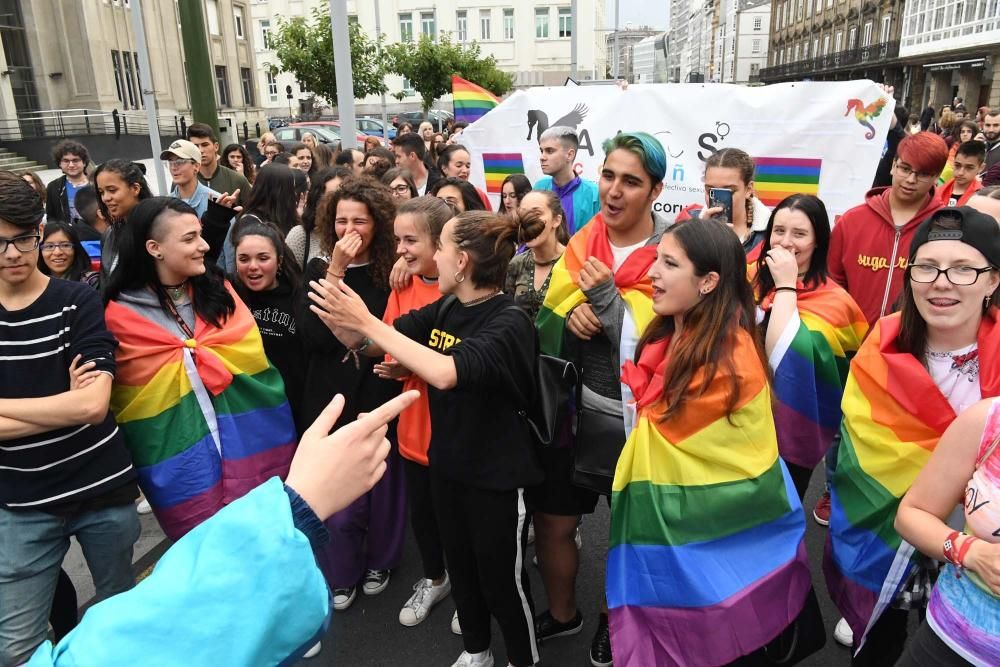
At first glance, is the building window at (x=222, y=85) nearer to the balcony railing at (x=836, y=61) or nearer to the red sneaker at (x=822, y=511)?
the red sneaker at (x=822, y=511)

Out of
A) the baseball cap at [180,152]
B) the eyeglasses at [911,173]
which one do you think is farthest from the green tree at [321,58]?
the eyeglasses at [911,173]

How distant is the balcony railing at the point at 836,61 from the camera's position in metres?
46.0

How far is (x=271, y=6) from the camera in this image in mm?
52500

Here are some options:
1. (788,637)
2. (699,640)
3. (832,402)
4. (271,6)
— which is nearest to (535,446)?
(699,640)

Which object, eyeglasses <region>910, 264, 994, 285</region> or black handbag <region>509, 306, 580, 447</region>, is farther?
black handbag <region>509, 306, 580, 447</region>

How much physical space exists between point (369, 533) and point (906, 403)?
2460 millimetres

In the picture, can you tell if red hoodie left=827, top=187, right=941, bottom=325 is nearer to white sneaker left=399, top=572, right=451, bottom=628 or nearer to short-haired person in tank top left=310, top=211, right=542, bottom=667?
short-haired person in tank top left=310, top=211, right=542, bottom=667

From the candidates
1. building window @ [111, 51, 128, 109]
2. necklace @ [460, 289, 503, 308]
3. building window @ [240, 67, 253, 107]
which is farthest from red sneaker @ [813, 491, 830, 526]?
building window @ [240, 67, 253, 107]

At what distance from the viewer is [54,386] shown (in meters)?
2.29

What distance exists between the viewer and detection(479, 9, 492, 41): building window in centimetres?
5091

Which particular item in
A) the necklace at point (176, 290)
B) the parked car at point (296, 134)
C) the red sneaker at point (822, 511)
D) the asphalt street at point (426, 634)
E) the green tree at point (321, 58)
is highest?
the green tree at point (321, 58)

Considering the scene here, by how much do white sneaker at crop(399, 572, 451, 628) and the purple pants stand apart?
256 millimetres

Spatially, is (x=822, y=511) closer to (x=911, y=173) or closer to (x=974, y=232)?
(x=911, y=173)

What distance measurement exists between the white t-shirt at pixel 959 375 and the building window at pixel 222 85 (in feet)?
130
